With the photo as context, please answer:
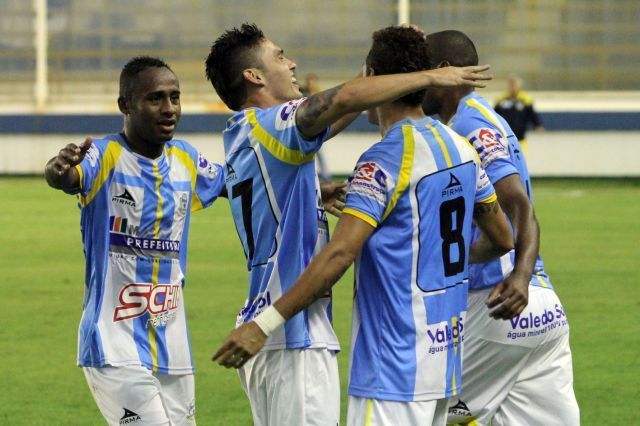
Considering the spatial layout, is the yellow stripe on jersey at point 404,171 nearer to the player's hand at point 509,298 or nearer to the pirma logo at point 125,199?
the player's hand at point 509,298

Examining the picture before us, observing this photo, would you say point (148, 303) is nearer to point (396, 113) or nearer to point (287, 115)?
point (287, 115)

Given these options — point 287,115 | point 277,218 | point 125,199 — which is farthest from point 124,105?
point 287,115

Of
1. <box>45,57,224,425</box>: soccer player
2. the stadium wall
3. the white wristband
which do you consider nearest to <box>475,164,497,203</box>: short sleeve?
the white wristband

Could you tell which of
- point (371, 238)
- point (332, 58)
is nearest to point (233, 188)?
point (371, 238)

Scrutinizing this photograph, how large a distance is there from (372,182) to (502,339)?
1.52 meters

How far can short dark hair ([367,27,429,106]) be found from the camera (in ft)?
14.6

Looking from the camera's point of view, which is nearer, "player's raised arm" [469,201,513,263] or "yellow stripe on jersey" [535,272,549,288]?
"player's raised arm" [469,201,513,263]

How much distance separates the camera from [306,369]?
484cm

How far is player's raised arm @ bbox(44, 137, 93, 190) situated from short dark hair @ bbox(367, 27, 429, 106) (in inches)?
53.3

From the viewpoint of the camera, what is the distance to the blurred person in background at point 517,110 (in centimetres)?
2548

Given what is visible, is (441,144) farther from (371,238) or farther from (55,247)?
(55,247)

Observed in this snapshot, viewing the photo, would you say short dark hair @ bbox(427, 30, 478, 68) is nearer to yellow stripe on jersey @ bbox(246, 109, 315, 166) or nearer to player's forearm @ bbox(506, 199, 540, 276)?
player's forearm @ bbox(506, 199, 540, 276)

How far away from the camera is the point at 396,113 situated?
459cm

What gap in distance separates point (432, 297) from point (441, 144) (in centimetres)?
52
